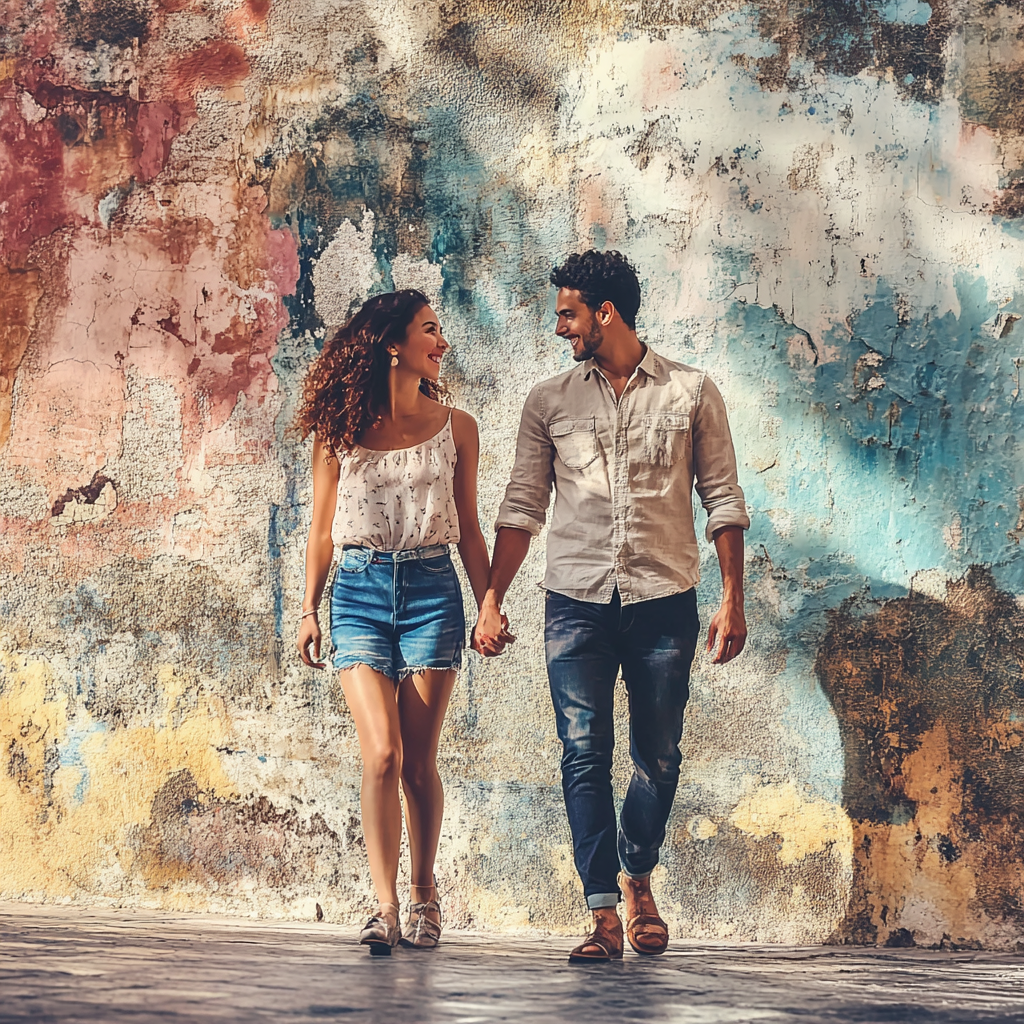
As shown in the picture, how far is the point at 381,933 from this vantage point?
11.5 ft

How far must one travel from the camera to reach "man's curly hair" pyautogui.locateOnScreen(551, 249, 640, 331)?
376 cm

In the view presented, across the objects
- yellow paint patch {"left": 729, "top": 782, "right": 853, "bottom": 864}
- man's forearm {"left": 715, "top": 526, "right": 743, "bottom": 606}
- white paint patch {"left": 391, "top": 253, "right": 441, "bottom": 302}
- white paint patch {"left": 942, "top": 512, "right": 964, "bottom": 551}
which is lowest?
yellow paint patch {"left": 729, "top": 782, "right": 853, "bottom": 864}

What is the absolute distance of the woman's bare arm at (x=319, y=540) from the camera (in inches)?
150

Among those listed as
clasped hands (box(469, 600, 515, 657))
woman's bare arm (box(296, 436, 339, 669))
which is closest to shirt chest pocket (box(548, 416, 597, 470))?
clasped hands (box(469, 600, 515, 657))

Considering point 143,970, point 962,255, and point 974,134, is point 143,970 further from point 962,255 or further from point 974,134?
point 974,134

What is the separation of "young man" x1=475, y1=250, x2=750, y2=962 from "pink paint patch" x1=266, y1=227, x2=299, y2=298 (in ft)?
3.87

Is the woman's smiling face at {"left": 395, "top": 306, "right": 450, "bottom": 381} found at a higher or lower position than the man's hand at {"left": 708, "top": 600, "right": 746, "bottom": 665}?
higher

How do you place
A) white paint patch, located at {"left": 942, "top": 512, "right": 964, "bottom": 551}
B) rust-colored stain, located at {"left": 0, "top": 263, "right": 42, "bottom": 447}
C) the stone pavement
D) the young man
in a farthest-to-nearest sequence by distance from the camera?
1. rust-colored stain, located at {"left": 0, "top": 263, "right": 42, "bottom": 447}
2. white paint patch, located at {"left": 942, "top": 512, "right": 964, "bottom": 551}
3. the young man
4. the stone pavement

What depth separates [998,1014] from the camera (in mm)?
A: 2959

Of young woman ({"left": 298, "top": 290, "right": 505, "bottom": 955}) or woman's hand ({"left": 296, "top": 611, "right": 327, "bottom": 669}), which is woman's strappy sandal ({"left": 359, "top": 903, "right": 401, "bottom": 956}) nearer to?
young woman ({"left": 298, "top": 290, "right": 505, "bottom": 955})

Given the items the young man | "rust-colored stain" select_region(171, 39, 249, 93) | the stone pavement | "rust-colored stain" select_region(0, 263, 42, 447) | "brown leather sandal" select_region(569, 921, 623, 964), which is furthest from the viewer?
"rust-colored stain" select_region(0, 263, 42, 447)

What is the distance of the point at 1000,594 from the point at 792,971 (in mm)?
1375

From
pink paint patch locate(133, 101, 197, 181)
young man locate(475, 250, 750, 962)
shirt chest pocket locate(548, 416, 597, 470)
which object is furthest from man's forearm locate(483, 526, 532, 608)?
pink paint patch locate(133, 101, 197, 181)

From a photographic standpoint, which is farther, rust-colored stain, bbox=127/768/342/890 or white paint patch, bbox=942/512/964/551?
rust-colored stain, bbox=127/768/342/890
